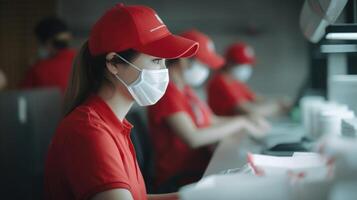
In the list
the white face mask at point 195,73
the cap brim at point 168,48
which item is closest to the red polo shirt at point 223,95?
the white face mask at point 195,73

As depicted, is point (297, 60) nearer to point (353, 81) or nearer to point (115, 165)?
point (353, 81)

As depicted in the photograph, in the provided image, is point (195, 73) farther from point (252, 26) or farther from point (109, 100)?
point (252, 26)

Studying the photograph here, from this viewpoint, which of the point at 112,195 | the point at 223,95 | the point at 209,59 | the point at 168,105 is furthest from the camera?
the point at 223,95

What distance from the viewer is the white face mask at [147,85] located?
4.73 feet

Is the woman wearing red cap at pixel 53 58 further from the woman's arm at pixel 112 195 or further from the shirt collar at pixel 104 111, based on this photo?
the woman's arm at pixel 112 195

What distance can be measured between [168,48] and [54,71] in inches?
83.2

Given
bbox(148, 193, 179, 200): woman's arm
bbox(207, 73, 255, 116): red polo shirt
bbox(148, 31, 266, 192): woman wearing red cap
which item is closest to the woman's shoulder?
bbox(148, 193, 179, 200): woman's arm

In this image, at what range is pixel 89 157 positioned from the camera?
1209 millimetres

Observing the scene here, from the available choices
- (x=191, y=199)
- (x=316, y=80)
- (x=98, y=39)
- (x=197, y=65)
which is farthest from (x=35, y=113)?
(x=191, y=199)

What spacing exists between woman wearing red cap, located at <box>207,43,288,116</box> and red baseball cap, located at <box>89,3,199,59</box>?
2482 millimetres

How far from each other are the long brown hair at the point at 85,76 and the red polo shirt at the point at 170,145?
Answer: 2.85 ft

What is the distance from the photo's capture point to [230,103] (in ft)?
12.9

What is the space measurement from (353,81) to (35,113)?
2.07m

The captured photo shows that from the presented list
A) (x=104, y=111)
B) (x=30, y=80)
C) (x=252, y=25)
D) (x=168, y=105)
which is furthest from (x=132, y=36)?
(x=252, y=25)
